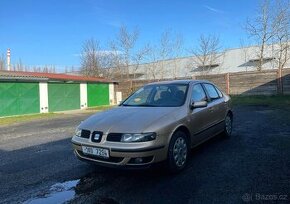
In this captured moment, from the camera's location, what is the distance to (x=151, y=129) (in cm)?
450

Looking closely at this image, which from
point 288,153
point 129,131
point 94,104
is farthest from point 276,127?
point 94,104

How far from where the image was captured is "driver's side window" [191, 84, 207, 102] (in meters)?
5.93

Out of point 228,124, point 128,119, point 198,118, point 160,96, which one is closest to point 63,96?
point 228,124

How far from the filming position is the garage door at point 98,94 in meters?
26.8

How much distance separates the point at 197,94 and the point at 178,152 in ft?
5.26

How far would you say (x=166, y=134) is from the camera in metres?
Result: 4.68

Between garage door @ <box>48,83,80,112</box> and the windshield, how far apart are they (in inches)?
691

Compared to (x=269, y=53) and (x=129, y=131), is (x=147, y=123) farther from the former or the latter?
(x=269, y=53)

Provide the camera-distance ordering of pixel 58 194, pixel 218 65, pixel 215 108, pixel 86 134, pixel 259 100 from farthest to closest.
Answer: pixel 218 65
pixel 259 100
pixel 215 108
pixel 86 134
pixel 58 194

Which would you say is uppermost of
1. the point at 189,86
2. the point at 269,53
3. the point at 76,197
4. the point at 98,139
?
the point at 269,53

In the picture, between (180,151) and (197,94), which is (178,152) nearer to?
(180,151)

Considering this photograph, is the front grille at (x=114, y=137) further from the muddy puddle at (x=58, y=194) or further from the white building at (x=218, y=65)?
the white building at (x=218, y=65)

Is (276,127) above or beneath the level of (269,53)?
beneath

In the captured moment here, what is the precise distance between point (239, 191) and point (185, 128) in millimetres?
1517
